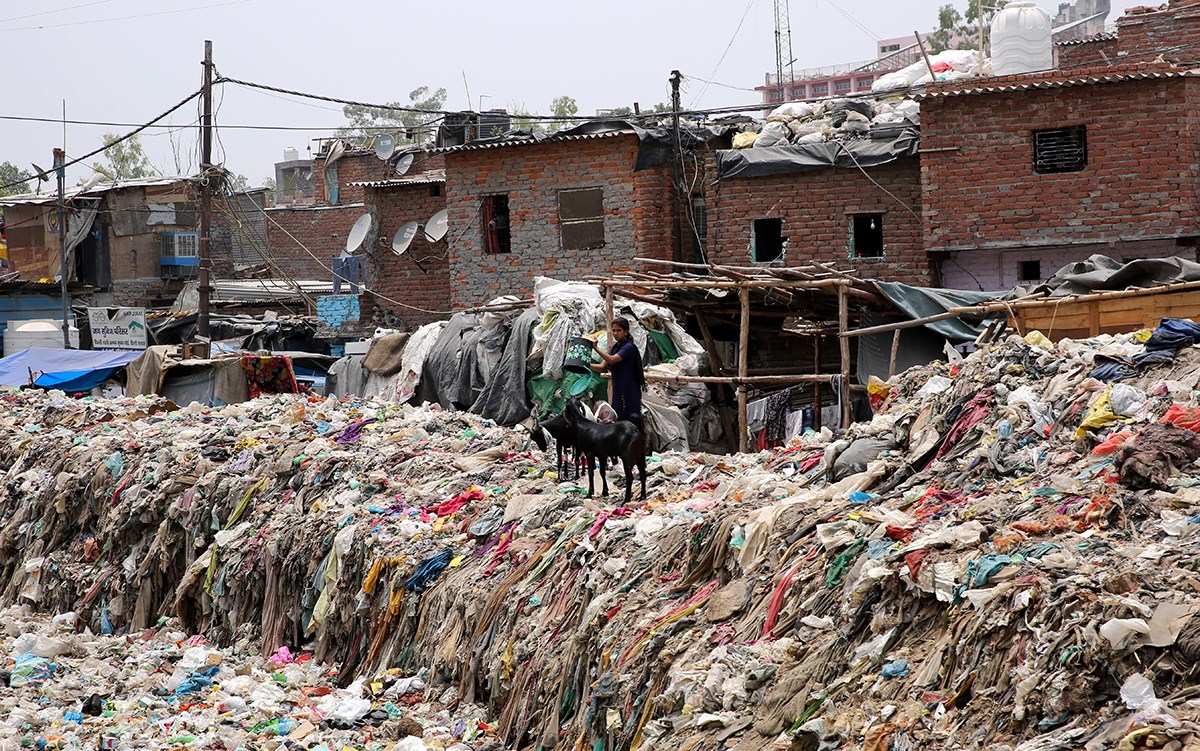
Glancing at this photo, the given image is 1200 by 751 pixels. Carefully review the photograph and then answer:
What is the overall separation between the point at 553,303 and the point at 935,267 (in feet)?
19.8

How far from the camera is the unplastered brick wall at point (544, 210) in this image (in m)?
20.9

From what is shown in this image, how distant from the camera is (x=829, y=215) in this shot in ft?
62.0

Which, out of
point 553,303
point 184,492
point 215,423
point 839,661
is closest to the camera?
point 839,661

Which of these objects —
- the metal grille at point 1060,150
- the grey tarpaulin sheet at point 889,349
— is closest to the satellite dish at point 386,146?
the metal grille at point 1060,150

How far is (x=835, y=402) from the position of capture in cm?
1520

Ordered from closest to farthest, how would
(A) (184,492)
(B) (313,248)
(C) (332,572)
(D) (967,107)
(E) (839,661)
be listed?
(E) (839,661) < (C) (332,572) < (A) (184,492) < (D) (967,107) < (B) (313,248)

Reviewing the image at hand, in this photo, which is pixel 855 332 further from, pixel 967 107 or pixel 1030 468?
pixel 967 107

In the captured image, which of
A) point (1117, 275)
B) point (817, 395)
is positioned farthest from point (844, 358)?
point (1117, 275)

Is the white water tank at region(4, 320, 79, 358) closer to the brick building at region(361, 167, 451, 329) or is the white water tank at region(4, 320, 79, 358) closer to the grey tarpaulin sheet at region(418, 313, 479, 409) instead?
the brick building at region(361, 167, 451, 329)

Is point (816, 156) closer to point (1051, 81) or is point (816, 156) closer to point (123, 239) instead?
point (1051, 81)

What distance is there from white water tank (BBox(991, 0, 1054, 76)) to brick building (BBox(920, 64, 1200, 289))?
2.34 m

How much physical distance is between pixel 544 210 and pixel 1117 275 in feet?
39.7

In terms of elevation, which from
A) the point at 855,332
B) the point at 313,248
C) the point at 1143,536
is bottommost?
the point at 1143,536

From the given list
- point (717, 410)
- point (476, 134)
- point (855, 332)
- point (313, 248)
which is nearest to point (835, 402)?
point (717, 410)
